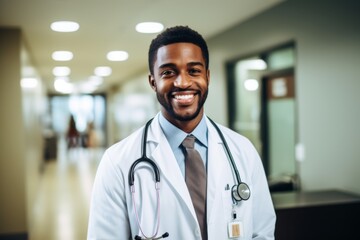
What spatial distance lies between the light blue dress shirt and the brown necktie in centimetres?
2

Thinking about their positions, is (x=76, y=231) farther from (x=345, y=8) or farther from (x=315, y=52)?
(x=345, y=8)

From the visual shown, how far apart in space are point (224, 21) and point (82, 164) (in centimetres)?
686

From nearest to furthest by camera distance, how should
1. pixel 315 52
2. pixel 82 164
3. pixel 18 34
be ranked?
pixel 315 52
pixel 18 34
pixel 82 164

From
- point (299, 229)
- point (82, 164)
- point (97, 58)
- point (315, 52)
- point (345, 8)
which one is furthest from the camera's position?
point (82, 164)

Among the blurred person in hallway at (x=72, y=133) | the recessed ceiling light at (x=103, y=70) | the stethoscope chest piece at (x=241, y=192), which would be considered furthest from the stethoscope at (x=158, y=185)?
the blurred person in hallway at (x=72, y=133)

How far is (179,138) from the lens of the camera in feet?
4.04

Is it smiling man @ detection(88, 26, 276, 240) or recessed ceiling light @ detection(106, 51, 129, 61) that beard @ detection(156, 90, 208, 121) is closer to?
smiling man @ detection(88, 26, 276, 240)

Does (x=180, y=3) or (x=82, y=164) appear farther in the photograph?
(x=82, y=164)

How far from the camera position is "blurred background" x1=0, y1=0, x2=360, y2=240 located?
2.67 m

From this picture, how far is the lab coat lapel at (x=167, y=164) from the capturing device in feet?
3.72

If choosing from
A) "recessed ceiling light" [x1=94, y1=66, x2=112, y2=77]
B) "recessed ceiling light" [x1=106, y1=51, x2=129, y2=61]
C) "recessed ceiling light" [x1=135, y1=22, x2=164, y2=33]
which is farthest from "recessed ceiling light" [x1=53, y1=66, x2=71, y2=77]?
"recessed ceiling light" [x1=135, y1=22, x2=164, y2=33]

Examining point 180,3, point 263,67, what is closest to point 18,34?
point 180,3

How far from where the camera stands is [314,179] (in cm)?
298

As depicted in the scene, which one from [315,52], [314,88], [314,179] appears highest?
[315,52]
